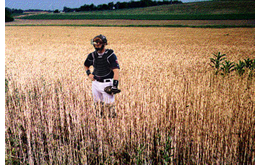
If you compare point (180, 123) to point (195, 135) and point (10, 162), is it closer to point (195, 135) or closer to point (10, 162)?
point (195, 135)

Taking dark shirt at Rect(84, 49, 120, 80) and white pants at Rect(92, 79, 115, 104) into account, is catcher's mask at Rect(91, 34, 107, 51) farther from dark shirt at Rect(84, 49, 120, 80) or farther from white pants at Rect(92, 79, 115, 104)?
white pants at Rect(92, 79, 115, 104)

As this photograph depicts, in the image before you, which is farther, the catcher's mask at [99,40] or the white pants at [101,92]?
the white pants at [101,92]

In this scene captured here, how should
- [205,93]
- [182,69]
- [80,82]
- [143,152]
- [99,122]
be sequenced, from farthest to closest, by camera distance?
1. [182,69]
2. [80,82]
3. [205,93]
4. [99,122]
5. [143,152]

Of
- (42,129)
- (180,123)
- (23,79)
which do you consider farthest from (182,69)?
(42,129)

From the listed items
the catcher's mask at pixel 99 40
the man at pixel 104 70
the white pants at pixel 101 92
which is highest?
the catcher's mask at pixel 99 40

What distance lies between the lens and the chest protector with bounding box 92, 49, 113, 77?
3.36 meters

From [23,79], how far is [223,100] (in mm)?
5729

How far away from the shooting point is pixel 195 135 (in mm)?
4039

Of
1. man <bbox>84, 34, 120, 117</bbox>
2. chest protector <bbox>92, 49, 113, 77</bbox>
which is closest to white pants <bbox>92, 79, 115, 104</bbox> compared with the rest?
man <bbox>84, 34, 120, 117</bbox>

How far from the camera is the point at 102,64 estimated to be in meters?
3.40

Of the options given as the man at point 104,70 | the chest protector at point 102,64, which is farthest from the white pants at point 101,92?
the chest protector at point 102,64

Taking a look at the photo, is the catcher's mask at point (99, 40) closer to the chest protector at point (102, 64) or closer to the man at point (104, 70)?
the man at point (104, 70)

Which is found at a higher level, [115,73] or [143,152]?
[115,73]

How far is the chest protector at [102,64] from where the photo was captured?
336 centimetres
